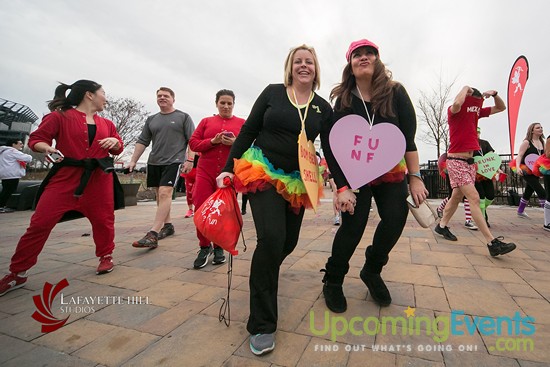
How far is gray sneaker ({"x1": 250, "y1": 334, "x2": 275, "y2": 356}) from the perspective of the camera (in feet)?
4.65

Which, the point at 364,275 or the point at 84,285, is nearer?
the point at 364,275

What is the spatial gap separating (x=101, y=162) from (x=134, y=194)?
22.2 ft

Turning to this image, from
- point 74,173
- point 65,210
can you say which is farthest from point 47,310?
point 74,173

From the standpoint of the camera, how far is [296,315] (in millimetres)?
1831

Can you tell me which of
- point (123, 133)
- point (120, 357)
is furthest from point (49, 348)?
point (123, 133)

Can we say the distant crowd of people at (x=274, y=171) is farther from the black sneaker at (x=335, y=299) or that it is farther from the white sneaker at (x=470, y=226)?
the white sneaker at (x=470, y=226)

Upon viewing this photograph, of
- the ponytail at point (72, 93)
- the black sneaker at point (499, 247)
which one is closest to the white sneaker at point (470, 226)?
the black sneaker at point (499, 247)

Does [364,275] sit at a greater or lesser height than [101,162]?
lesser

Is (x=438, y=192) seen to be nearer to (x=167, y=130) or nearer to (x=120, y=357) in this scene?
(x=167, y=130)

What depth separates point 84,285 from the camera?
2.39m

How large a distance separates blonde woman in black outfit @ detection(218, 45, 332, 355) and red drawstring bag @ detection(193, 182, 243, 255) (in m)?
0.12

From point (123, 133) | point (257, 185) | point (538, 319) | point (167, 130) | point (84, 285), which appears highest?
point (123, 133)

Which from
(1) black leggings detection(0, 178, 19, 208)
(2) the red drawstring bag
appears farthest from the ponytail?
(1) black leggings detection(0, 178, 19, 208)

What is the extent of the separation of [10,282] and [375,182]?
9.79ft
